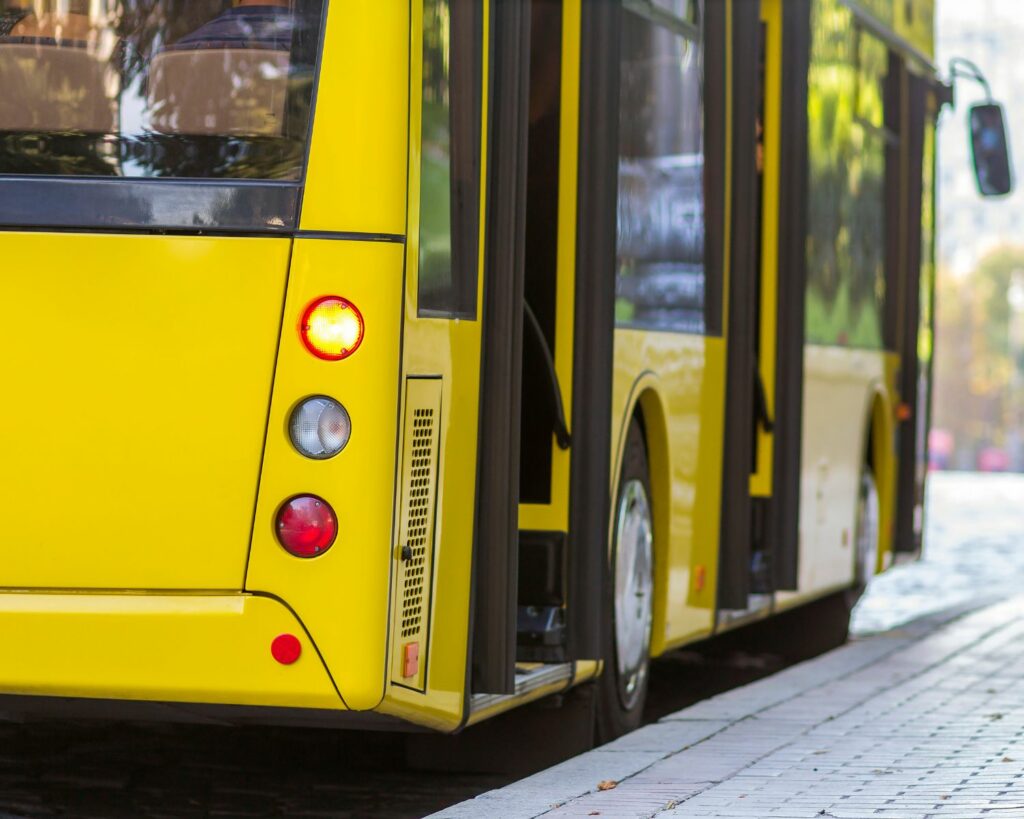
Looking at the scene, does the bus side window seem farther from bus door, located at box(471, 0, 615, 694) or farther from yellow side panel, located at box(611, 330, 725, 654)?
yellow side panel, located at box(611, 330, 725, 654)

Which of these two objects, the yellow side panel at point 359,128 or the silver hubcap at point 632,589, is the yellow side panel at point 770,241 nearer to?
the silver hubcap at point 632,589

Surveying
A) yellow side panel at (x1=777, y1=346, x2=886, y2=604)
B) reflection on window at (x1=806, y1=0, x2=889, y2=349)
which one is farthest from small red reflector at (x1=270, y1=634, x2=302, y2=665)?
reflection on window at (x1=806, y1=0, x2=889, y2=349)

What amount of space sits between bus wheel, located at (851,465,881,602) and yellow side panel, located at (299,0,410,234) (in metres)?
6.64

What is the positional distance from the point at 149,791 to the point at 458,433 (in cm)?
185

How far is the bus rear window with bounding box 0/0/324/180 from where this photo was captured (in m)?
5.85

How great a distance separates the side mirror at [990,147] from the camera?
13.0 metres

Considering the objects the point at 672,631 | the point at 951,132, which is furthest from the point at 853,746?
the point at 951,132

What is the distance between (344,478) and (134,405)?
0.54 meters

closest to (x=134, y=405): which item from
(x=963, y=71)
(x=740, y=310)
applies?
(x=740, y=310)

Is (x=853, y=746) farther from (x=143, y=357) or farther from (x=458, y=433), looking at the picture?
(x=143, y=357)

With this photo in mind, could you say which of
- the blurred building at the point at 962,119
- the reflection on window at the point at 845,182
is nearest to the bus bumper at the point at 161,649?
the reflection on window at the point at 845,182

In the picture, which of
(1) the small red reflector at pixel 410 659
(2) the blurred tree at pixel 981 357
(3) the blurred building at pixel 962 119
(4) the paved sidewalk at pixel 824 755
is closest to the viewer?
(1) the small red reflector at pixel 410 659

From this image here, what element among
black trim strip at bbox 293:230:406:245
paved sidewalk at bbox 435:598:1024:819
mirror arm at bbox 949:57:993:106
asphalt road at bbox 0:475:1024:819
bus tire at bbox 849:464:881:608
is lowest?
asphalt road at bbox 0:475:1024:819

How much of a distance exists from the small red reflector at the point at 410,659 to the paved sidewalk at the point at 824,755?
1.29 ft
